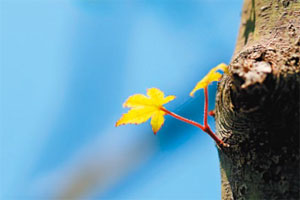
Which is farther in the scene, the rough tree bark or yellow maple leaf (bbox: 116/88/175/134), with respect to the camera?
yellow maple leaf (bbox: 116/88/175/134)

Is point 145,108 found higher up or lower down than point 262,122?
higher up

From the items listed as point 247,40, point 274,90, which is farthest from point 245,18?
point 274,90

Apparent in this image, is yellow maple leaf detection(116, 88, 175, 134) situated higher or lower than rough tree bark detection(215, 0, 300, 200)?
higher

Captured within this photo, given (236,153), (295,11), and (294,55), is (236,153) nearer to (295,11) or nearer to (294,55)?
(294,55)

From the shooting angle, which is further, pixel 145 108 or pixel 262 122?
pixel 145 108
